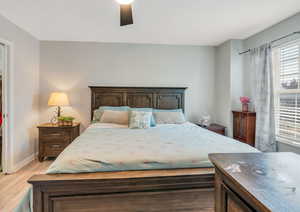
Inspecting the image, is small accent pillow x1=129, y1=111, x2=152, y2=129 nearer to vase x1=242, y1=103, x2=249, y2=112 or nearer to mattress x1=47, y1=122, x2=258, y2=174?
mattress x1=47, y1=122, x2=258, y2=174

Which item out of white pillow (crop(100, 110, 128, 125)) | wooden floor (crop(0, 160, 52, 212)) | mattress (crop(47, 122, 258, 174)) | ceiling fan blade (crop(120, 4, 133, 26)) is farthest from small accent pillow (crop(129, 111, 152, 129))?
wooden floor (crop(0, 160, 52, 212))

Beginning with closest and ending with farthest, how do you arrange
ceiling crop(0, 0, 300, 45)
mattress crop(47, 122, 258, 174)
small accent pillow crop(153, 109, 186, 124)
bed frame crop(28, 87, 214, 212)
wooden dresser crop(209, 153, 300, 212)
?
wooden dresser crop(209, 153, 300, 212)
bed frame crop(28, 87, 214, 212)
mattress crop(47, 122, 258, 174)
ceiling crop(0, 0, 300, 45)
small accent pillow crop(153, 109, 186, 124)

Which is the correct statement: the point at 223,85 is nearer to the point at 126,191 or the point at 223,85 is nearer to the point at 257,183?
the point at 126,191

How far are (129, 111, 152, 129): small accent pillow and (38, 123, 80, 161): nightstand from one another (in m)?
1.23

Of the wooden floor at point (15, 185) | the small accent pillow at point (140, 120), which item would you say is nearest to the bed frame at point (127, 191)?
the wooden floor at point (15, 185)

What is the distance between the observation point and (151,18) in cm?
269

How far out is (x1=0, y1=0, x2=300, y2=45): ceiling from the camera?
230 cm

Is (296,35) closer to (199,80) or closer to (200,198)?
(199,80)

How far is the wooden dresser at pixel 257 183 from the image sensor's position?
61cm

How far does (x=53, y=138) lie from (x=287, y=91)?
4070 mm

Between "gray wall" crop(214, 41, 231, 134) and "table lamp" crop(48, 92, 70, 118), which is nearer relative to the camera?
"table lamp" crop(48, 92, 70, 118)

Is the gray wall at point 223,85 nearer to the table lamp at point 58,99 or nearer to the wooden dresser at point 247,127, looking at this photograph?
the wooden dresser at point 247,127

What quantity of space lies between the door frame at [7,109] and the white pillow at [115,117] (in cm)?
149

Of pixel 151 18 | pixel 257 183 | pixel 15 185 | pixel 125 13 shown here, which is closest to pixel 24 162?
pixel 15 185
